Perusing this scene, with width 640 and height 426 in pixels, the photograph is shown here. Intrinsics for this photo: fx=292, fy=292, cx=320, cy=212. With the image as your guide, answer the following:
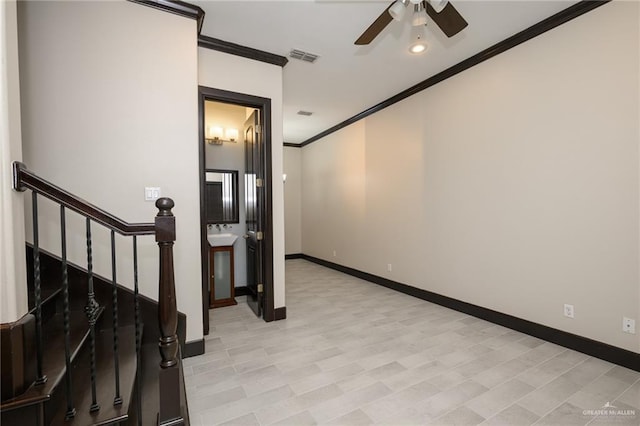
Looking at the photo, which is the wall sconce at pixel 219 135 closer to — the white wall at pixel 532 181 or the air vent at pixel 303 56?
the air vent at pixel 303 56

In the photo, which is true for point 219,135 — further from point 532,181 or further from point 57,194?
point 532,181

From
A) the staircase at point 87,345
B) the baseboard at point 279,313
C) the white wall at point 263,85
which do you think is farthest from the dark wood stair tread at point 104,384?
the white wall at point 263,85

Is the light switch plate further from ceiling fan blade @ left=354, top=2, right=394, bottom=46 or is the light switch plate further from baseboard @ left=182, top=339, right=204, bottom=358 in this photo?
ceiling fan blade @ left=354, top=2, right=394, bottom=46

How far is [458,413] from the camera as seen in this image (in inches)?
71.7

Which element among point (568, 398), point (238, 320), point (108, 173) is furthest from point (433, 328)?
point (108, 173)

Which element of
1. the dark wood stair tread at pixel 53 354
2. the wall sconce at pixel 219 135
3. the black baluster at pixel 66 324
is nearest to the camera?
the dark wood stair tread at pixel 53 354

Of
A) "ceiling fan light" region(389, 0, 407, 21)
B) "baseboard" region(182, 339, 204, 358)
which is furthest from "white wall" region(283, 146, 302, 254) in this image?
"ceiling fan light" region(389, 0, 407, 21)

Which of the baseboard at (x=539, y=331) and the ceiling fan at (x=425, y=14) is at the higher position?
the ceiling fan at (x=425, y=14)

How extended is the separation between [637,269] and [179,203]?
373cm

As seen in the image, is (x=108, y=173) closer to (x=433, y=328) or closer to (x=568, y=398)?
(x=433, y=328)

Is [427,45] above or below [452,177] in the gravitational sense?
above

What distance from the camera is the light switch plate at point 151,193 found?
240 cm

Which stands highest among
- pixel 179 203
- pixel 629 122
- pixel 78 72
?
pixel 78 72

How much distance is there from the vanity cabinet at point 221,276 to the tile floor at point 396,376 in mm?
524
